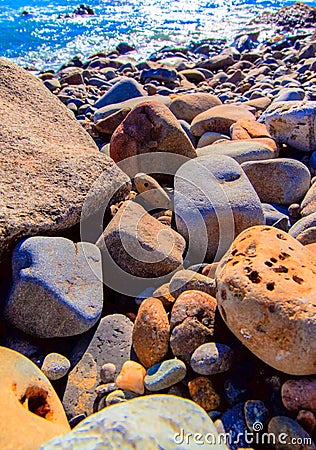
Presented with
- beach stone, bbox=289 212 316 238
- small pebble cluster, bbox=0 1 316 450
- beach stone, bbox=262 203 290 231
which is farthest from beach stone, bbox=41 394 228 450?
beach stone, bbox=262 203 290 231

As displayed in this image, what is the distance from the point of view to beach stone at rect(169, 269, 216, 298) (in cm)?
224

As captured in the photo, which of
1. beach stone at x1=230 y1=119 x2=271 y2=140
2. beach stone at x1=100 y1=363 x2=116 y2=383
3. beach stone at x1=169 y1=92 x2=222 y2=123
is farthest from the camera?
beach stone at x1=169 y1=92 x2=222 y2=123

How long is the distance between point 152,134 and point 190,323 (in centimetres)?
196

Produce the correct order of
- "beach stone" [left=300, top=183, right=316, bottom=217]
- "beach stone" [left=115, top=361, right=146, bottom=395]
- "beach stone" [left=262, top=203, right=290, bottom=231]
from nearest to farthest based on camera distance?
"beach stone" [left=115, top=361, right=146, bottom=395], "beach stone" [left=262, top=203, right=290, bottom=231], "beach stone" [left=300, top=183, right=316, bottom=217]

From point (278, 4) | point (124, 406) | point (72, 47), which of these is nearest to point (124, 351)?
point (124, 406)

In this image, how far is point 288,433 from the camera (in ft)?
5.21

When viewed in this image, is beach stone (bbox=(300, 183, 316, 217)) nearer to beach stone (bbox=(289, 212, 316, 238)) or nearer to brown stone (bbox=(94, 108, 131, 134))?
beach stone (bbox=(289, 212, 316, 238))

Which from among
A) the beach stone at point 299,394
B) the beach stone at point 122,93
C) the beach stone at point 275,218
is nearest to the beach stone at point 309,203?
the beach stone at point 275,218

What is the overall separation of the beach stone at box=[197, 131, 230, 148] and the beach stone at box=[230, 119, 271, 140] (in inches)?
4.2

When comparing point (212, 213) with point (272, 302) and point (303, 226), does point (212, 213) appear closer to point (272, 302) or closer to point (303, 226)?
point (303, 226)

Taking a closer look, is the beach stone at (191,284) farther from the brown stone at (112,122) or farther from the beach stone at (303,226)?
the brown stone at (112,122)

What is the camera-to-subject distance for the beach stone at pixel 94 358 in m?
1.94

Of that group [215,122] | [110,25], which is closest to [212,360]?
[215,122]

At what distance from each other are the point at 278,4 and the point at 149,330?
24.1m
